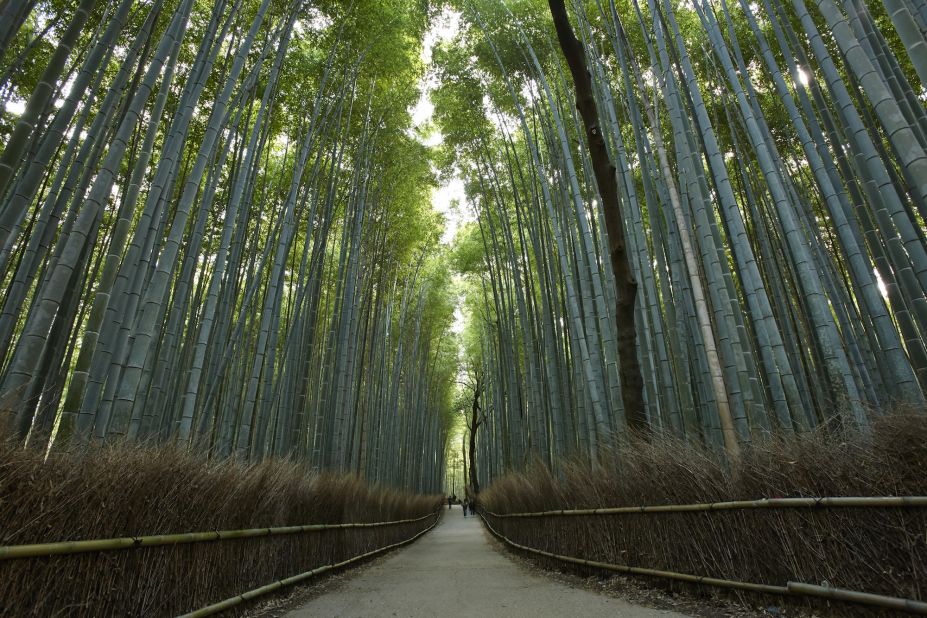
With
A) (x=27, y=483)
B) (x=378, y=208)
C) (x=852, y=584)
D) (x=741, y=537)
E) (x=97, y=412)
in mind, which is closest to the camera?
(x=27, y=483)

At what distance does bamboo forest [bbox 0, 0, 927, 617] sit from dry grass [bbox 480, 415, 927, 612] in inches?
0.4

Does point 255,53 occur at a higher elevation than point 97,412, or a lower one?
higher

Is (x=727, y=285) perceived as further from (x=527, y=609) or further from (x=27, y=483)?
(x=27, y=483)

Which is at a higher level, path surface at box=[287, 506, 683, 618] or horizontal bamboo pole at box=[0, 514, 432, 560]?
horizontal bamboo pole at box=[0, 514, 432, 560]

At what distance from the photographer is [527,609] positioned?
2.58 meters

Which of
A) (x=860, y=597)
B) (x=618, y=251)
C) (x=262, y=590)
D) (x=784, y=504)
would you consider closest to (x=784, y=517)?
(x=784, y=504)

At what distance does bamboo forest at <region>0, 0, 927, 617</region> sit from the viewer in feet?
5.45

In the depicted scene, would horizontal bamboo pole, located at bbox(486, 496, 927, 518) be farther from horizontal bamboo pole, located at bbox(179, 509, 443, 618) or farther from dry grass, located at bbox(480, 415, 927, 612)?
horizontal bamboo pole, located at bbox(179, 509, 443, 618)

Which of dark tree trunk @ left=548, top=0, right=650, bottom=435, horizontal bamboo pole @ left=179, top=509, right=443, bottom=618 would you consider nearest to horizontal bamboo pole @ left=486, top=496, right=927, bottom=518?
dark tree trunk @ left=548, top=0, right=650, bottom=435

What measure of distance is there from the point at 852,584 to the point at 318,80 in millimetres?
6118

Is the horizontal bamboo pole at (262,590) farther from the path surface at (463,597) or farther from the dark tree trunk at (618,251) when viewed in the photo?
the dark tree trunk at (618,251)

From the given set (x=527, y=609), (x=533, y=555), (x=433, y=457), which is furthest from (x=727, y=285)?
(x=433, y=457)

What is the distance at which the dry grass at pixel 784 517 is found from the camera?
1.46 meters

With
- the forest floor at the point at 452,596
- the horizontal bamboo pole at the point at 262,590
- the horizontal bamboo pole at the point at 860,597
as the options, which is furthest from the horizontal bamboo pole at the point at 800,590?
the horizontal bamboo pole at the point at 262,590
